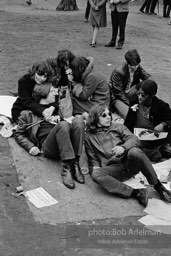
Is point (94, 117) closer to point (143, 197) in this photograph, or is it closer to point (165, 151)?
point (143, 197)

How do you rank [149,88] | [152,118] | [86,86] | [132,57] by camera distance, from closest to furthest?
1. [149,88]
2. [152,118]
3. [86,86]
4. [132,57]

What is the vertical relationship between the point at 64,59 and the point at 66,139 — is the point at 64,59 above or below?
above

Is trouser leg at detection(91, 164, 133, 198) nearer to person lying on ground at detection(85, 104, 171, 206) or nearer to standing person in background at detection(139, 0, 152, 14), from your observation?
person lying on ground at detection(85, 104, 171, 206)

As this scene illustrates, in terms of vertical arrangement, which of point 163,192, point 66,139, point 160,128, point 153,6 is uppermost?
point 66,139

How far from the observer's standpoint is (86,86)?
5941mm

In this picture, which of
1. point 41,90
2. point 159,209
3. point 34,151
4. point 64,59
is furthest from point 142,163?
point 64,59

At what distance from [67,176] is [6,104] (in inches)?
85.5

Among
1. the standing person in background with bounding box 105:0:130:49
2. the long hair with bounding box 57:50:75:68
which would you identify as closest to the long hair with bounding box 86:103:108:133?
the long hair with bounding box 57:50:75:68

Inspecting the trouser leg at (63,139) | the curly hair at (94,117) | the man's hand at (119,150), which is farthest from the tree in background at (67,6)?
the man's hand at (119,150)

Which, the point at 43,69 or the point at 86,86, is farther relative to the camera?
the point at 86,86

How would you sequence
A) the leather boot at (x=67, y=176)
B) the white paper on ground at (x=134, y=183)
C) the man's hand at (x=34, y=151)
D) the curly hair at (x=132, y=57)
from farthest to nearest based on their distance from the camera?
1. the curly hair at (x=132, y=57)
2. the man's hand at (x=34, y=151)
3. the white paper on ground at (x=134, y=183)
4. the leather boot at (x=67, y=176)

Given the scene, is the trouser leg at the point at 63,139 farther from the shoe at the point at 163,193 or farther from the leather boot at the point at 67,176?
the shoe at the point at 163,193

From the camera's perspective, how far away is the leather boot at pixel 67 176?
4672 millimetres

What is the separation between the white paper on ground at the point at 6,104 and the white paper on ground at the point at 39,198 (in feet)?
6.06
